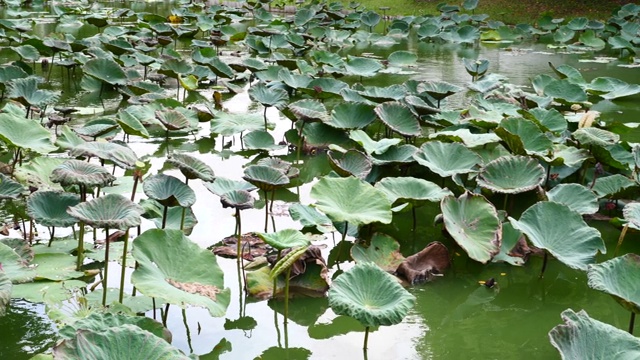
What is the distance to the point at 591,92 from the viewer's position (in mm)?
6539

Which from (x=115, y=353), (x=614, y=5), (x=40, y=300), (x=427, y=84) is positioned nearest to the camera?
(x=115, y=353)

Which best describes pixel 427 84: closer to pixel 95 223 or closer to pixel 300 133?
pixel 300 133

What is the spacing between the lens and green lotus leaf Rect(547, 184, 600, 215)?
3.50 meters

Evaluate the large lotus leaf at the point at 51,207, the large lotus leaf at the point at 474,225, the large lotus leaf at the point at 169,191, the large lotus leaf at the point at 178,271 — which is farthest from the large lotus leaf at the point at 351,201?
the large lotus leaf at the point at 51,207

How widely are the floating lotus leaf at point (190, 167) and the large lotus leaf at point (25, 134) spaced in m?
0.84

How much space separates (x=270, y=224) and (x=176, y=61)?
344 centimetres

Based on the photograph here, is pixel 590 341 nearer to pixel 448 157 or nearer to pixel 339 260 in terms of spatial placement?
pixel 339 260

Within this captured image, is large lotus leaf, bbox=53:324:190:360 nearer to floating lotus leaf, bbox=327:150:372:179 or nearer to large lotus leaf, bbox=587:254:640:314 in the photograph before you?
large lotus leaf, bbox=587:254:640:314

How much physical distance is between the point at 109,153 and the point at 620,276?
2.18 meters

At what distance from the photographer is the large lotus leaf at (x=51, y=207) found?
287 cm

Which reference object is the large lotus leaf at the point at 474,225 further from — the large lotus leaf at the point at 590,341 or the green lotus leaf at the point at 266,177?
the large lotus leaf at the point at 590,341

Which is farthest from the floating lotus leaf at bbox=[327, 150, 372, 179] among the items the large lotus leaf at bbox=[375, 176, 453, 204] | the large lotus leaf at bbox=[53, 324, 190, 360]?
the large lotus leaf at bbox=[53, 324, 190, 360]

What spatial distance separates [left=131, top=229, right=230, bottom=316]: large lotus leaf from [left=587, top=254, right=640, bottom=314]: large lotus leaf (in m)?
1.33

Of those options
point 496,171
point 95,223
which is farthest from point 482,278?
point 95,223
